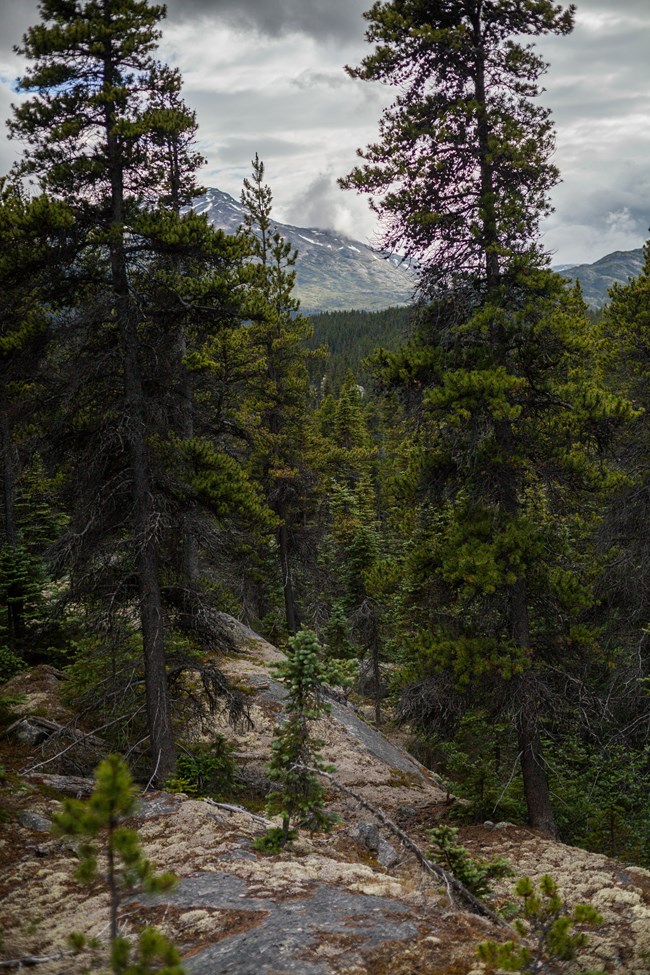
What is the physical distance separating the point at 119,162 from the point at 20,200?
73.3 inches

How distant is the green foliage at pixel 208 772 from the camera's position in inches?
402

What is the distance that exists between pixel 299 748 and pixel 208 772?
4223 mm

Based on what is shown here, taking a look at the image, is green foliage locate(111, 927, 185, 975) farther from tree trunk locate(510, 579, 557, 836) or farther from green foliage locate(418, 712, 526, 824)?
green foliage locate(418, 712, 526, 824)

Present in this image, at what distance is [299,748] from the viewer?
7105mm

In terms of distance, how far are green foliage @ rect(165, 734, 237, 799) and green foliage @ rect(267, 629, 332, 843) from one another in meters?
3.37

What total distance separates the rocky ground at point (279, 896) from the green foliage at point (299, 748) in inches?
20.6

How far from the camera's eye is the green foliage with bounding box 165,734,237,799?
Answer: 10.2m

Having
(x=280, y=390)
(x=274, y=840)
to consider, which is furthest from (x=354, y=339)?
(x=274, y=840)

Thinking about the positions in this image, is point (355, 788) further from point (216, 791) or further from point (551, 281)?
point (551, 281)

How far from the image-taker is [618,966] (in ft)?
17.4

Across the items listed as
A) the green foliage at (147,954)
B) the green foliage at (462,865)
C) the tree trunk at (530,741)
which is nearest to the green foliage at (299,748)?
the green foliage at (462,865)

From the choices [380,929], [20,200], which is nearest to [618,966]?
[380,929]

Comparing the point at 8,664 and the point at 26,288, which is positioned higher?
the point at 26,288

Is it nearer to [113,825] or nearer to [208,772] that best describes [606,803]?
[208,772]
